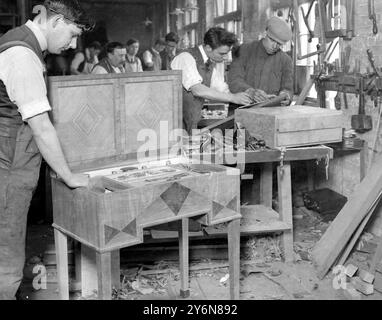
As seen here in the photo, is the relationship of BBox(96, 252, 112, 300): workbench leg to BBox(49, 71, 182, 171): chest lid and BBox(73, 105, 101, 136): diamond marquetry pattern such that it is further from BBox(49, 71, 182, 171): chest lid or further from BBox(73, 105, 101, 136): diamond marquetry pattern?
BBox(73, 105, 101, 136): diamond marquetry pattern

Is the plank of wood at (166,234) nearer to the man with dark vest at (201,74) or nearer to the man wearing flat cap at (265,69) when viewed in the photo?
the man with dark vest at (201,74)

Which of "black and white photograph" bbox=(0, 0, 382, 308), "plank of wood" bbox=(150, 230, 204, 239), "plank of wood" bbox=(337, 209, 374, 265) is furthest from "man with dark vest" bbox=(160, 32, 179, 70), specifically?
Result: "plank of wood" bbox=(337, 209, 374, 265)

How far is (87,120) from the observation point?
3271mm

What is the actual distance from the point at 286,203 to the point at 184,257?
960 millimetres

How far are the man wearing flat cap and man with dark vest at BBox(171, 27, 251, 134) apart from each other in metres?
0.48

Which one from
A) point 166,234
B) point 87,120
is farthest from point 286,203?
point 87,120

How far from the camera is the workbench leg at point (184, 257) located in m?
3.78

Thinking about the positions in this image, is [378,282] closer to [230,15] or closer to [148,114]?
[148,114]

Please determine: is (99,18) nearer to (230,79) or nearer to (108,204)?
(230,79)

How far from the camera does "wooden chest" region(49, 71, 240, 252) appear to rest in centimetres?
280
